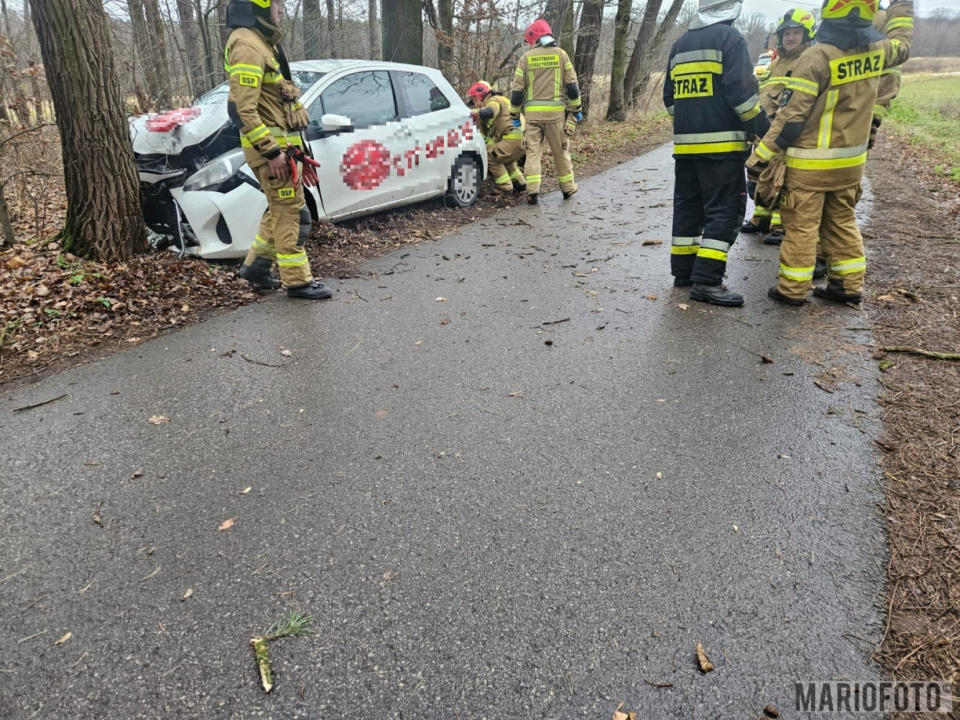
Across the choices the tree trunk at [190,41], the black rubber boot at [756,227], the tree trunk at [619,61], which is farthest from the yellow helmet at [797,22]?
the tree trunk at [619,61]

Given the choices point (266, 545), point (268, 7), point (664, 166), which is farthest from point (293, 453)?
point (664, 166)

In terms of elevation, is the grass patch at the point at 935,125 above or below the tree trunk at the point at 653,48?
below

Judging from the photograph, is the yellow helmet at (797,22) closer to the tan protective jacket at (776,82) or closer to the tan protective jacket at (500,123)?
the tan protective jacket at (776,82)

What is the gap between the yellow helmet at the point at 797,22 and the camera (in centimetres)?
614

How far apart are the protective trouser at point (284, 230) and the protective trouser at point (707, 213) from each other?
318 centimetres

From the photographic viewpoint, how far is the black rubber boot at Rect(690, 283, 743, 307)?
186 inches

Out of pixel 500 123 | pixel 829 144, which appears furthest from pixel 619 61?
pixel 829 144

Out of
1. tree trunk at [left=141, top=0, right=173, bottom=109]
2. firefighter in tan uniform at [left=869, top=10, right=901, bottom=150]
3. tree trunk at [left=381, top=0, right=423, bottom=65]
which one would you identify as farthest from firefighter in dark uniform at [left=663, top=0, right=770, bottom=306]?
tree trunk at [left=141, top=0, right=173, bottom=109]

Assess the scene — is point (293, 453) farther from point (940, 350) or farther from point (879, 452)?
point (940, 350)

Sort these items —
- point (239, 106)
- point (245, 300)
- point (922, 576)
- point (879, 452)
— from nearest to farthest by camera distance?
point (922, 576)
point (879, 452)
point (239, 106)
point (245, 300)

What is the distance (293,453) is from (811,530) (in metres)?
2.35

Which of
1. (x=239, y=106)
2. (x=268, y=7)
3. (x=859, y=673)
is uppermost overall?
(x=268, y=7)

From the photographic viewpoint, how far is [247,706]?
1.77 m

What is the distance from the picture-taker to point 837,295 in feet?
15.3
